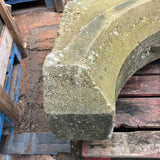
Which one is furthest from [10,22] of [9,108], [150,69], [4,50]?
[150,69]

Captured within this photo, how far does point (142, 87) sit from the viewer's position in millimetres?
1386

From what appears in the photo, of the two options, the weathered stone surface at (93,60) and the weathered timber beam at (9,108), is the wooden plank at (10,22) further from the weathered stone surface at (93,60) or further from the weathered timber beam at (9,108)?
the weathered stone surface at (93,60)

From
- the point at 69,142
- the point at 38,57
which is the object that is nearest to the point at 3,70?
the point at 38,57

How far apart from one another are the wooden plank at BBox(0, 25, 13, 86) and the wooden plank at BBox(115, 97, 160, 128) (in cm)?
132

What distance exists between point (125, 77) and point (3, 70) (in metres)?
1.38

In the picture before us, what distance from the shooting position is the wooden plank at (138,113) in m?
1.20

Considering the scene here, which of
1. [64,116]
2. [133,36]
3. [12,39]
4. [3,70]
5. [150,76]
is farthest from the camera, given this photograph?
[12,39]

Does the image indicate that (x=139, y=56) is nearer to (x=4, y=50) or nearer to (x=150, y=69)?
(x=150, y=69)

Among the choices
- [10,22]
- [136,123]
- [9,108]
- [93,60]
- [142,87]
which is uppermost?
[10,22]

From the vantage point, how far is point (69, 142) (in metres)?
1.74

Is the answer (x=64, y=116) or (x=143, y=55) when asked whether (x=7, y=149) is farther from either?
(x=143, y=55)

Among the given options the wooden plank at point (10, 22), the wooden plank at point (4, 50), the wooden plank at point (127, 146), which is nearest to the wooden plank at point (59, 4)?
the wooden plank at point (10, 22)

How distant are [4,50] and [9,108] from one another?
26.8 inches

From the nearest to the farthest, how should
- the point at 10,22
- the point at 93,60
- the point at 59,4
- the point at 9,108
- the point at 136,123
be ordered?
the point at 93,60 < the point at 136,123 < the point at 9,108 < the point at 10,22 < the point at 59,4
